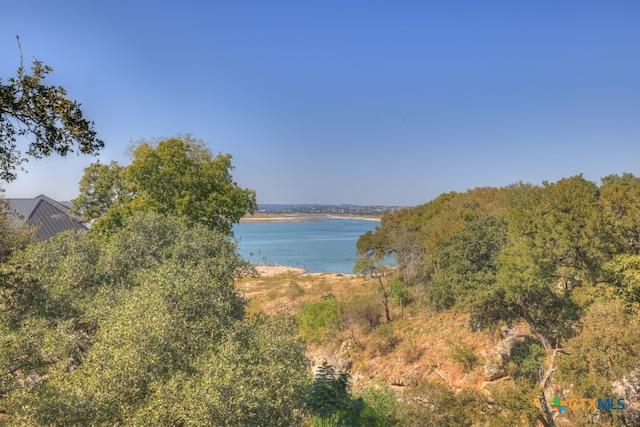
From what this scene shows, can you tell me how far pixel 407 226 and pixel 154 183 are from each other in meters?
26.3

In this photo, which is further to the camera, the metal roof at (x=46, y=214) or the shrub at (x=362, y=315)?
the metal roof at (x=46, y=214)

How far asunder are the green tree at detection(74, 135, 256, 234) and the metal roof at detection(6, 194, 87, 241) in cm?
1436

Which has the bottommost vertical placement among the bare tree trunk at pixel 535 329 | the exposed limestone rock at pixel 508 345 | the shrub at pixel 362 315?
the shrub at pixel 362 315

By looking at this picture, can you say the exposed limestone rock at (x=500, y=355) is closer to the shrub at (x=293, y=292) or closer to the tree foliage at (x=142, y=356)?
the tree foliage at (x=142, y=356)

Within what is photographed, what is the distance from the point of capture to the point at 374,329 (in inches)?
1094

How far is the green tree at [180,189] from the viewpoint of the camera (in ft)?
75.7

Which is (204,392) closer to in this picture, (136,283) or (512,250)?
(136,283)

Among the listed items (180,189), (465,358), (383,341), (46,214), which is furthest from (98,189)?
(465,358)

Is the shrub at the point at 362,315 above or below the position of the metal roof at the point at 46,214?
below

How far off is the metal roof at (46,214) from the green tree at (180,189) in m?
14.4

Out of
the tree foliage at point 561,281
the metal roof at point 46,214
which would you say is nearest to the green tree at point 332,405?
the tree foliage at point 561,281

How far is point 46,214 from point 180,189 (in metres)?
22.1

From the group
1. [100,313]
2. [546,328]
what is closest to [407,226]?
[546,328]

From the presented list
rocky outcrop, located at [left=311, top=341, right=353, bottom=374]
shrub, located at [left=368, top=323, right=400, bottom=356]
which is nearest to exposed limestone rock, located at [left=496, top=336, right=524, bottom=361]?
shrub, located at [left=368, top=323, right=400, bottom=356]
